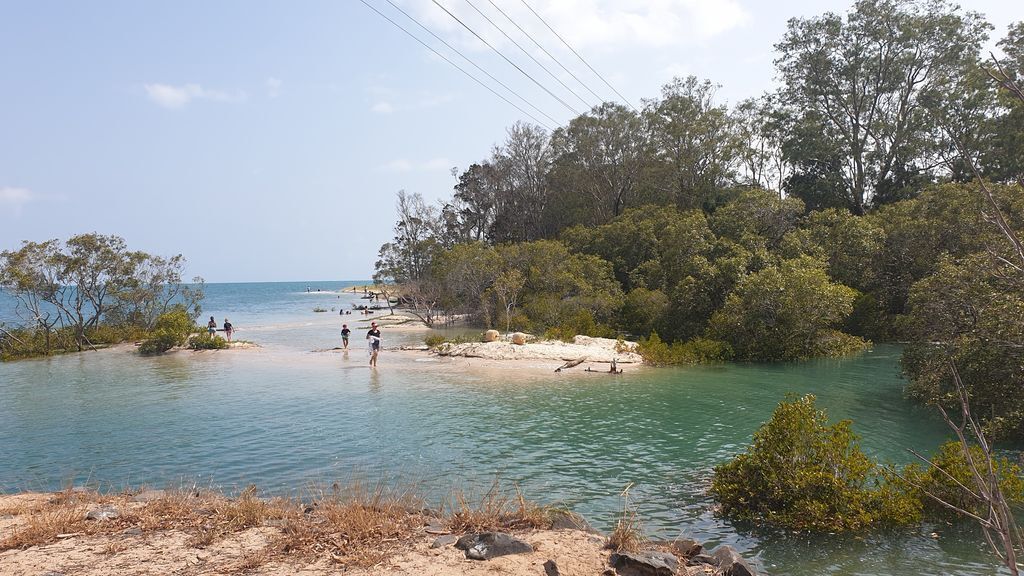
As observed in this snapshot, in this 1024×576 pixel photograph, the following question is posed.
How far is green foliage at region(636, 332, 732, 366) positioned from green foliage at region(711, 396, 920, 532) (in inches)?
683

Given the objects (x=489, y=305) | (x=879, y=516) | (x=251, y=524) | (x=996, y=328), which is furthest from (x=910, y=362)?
(x=489, y=305)

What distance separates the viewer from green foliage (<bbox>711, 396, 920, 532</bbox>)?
8875 millimetres

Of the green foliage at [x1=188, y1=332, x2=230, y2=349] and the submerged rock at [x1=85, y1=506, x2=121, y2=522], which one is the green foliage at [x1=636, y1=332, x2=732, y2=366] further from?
the green foliage at [x1=188, y1=332, x2=230, y2=349]

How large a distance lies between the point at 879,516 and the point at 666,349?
63.1 ft

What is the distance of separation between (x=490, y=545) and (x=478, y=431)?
8.65 m

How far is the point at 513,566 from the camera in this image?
666cm

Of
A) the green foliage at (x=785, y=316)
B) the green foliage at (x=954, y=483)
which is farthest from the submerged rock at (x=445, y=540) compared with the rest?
the green foliage at (x=785, y=316)

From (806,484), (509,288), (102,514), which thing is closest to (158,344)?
(509,288)

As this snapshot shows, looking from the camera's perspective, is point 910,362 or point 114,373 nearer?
point 910,362

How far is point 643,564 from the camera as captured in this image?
6547mm

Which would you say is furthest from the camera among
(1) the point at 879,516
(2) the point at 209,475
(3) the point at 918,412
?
(3) the point at 918,412

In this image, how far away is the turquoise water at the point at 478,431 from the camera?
381 inches

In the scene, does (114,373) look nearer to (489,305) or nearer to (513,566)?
(489,305)

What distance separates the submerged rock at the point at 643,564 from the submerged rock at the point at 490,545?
1081 millimetres
